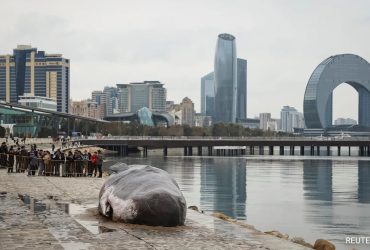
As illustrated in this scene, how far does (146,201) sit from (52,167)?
78.2ft

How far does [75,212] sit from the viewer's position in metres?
22.1

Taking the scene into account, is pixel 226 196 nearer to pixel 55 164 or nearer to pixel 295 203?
pixel 295 203

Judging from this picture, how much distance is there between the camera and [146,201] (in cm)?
1877

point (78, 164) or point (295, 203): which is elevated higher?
point (78, 164)

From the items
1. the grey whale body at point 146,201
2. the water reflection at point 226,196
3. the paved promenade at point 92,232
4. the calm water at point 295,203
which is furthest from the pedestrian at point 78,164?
the grey whale body at point 146,201

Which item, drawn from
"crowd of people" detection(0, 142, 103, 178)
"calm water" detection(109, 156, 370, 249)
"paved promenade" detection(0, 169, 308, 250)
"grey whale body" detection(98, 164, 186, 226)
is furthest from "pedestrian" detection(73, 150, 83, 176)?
"grey whale body" detection(98, 164, 186, 226)

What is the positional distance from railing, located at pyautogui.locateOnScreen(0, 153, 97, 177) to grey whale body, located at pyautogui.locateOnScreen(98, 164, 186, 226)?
2053 cm

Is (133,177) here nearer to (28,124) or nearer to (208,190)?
(208,190)

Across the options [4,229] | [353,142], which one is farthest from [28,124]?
[4,229]

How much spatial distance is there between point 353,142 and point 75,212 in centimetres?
16189

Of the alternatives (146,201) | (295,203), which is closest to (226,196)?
(295,203)

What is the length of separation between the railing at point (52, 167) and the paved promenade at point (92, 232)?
50.0 ft

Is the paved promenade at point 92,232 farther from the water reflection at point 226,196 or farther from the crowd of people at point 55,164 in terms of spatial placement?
the water reflection at point 226,196

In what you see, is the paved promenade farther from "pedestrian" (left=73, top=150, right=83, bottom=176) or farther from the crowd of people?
"pedestrian" (left=73, top=150, right=83, bottom=176)
